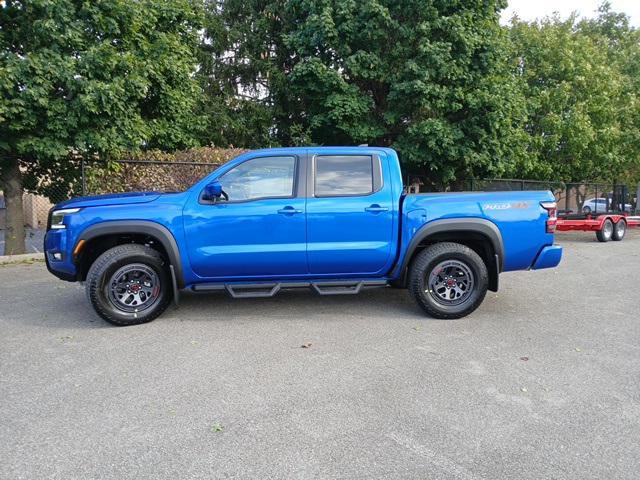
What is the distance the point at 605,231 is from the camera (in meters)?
15.6

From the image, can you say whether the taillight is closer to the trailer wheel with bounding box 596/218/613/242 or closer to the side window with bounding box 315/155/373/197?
the side window with bounding box 315/155/373/197

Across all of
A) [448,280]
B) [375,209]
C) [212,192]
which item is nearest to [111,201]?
[212,192]

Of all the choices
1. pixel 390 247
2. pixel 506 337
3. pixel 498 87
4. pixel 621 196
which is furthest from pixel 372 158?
pixel 621 196

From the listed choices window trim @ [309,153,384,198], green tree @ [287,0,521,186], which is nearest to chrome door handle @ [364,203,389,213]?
window trim @ [309,153,384,198]

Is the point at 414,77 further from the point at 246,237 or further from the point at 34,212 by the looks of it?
the point at 34,212

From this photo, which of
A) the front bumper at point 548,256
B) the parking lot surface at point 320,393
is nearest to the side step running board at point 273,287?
the parking lot surface at point 320,393

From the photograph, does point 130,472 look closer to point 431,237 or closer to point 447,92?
point 431,237

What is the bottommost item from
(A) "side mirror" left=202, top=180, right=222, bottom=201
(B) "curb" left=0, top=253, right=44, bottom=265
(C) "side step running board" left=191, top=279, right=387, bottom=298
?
(B) "curb" left=0, top=253, right=44, bottom=265

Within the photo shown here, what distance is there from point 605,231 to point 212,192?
14648 mm

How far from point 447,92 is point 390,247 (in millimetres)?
9493

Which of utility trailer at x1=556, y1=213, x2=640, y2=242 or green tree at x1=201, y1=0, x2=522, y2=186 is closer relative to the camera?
green tree at x1=201, y1=0, x2=522, y2=186

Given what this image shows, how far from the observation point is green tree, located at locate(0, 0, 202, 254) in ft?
27.8

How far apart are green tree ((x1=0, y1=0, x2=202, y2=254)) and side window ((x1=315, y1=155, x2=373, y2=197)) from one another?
17.5 feet

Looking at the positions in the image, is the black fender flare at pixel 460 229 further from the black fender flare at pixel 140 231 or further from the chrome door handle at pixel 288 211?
the black fender flare at pixel 140 231
